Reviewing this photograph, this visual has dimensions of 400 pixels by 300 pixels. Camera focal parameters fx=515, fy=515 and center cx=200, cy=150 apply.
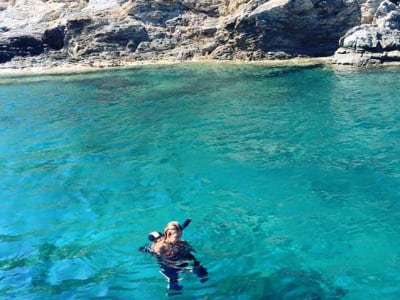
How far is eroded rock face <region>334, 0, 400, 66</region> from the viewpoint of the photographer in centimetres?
3312

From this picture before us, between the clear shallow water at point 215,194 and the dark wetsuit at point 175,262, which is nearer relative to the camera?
the dark wetsuit at point 175,262

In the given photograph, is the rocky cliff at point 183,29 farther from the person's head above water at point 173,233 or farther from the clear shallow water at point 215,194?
the person's head above water at point 173,233

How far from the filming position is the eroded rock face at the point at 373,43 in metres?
33.1

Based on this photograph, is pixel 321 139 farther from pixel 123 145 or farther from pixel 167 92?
pixel 167 92

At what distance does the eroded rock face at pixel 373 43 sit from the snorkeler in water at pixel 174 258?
26778 mm

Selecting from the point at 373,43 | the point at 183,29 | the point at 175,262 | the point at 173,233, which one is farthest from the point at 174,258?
the point at 183,29

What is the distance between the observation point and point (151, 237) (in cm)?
1008

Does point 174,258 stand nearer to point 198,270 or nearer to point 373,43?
point 198,270

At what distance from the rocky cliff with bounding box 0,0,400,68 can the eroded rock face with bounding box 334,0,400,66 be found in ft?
0.30

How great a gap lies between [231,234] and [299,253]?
1712 mm

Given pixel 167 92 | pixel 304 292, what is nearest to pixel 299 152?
pixel 304 292

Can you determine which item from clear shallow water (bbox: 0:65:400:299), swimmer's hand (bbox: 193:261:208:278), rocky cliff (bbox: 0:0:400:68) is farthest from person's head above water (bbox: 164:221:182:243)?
rocky cliff (bbox: 0:0:400:68)

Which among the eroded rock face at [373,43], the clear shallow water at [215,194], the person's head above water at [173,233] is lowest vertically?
the clear shallow water at [215,194]

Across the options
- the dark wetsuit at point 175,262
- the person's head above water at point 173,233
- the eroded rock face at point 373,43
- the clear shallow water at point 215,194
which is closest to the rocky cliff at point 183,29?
the eroded rock face at point 373,43
